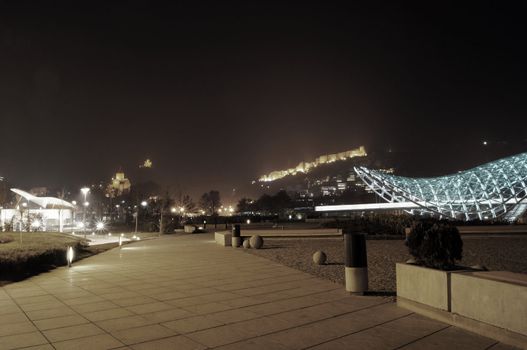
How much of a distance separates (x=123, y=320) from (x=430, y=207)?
80.9m

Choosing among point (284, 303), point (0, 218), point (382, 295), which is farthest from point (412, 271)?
point (0, 218)

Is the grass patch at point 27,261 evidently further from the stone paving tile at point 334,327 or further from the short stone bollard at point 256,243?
the stone paving tile at point 334,327

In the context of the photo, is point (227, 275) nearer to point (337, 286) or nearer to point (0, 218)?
point (337, 286)

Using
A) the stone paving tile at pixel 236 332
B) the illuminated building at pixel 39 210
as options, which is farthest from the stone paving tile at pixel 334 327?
the illuminated building at pixel 39 210

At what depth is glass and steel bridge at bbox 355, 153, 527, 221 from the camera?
237ft

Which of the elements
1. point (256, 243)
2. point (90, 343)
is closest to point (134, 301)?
point (90, 343)

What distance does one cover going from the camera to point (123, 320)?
288 inches

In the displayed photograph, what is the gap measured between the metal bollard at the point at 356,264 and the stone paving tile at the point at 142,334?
4.26 metres

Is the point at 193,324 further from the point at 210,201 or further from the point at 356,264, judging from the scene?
the point at 210,201

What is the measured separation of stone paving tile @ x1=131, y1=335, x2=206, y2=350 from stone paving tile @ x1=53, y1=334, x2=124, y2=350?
389 mm

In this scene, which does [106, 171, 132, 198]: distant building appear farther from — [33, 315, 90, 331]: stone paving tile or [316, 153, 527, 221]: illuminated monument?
[33, 315, 90, 331]: stone paving tile

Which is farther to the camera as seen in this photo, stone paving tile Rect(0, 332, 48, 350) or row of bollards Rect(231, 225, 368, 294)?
row of bollards Rect(231, 225, 368, 294)

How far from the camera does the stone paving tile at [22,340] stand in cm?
595

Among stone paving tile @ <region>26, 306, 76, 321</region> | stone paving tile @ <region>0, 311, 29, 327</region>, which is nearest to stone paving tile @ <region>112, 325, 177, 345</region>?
stone paving tile @ <region>26, 306, 76, 321</region>
